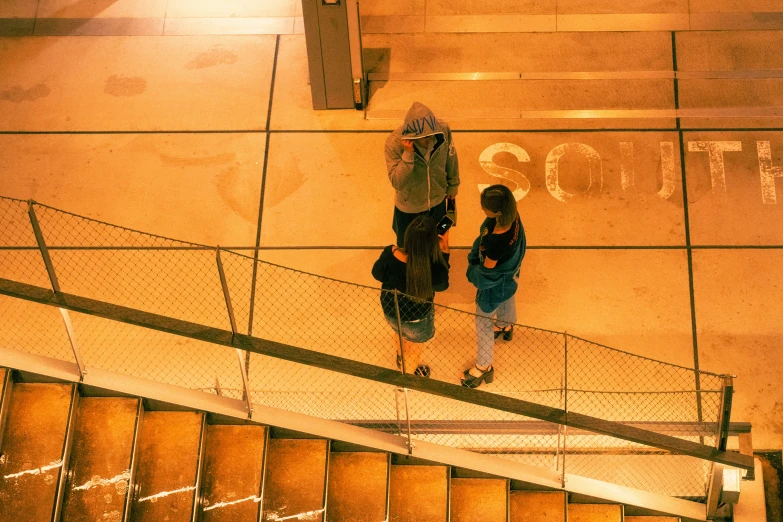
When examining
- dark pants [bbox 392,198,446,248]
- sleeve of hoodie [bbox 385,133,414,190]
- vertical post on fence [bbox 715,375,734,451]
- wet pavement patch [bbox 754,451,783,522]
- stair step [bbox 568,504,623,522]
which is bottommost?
stair step [bbox 568,504,623,522]

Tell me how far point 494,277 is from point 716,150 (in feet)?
9.91

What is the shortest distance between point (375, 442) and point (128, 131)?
12.4 feet

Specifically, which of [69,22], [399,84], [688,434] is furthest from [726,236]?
[69,22]

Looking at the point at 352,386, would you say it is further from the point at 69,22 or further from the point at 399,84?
the point at 69,22

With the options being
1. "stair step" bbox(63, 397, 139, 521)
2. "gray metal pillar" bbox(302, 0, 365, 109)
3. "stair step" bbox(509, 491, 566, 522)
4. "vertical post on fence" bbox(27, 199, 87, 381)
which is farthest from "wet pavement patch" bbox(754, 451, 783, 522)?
"vertical post on fence" bbox(27, 199, 87, 381)

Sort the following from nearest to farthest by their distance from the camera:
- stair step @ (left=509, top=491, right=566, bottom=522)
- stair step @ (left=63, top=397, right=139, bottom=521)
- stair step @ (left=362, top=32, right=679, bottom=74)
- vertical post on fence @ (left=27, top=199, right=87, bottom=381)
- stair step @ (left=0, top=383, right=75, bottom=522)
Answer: vertical post on fence @ (left=27, top=199, right=87, bottom=381) < stair step @ (left=0, top=383, right=75, bottom=522) < stair step @ (left=63, top=397, right=139, bottom=521) < stair step @ (left=509, top=491, right=566, bottom=522) < stair step @ (left=362, top=32, right=679, bottom=74)

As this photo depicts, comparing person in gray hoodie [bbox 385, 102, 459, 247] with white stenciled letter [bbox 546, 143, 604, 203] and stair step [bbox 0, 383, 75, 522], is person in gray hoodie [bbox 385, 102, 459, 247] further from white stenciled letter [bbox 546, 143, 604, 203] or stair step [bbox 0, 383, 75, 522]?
stair step [bbox 0, 383, 75, 522]

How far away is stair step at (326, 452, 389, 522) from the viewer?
6.07 m

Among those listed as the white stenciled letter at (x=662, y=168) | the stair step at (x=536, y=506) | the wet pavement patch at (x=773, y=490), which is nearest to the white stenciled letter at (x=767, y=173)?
the white stenciled letter at (x=662, y=168)

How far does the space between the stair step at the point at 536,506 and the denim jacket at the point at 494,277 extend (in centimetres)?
130

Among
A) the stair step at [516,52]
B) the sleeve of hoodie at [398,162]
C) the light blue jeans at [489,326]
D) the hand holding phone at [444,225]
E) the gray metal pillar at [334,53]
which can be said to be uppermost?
the stair step at [516,52]

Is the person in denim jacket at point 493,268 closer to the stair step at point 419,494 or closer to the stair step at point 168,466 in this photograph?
the stair step at point 419,494

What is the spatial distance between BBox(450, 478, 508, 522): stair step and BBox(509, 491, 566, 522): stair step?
5.7 inches

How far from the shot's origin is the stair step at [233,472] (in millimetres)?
5910
